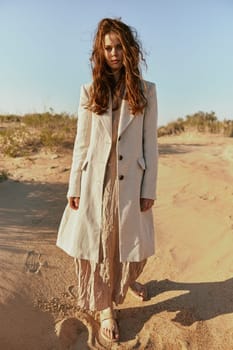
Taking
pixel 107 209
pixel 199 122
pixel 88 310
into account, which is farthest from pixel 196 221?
pixel 199 122

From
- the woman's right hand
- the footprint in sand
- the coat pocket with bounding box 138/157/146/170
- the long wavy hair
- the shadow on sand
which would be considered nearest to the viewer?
the long wavy hair

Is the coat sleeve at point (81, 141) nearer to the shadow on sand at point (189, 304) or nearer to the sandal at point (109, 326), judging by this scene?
the sandal at point (109, 326)

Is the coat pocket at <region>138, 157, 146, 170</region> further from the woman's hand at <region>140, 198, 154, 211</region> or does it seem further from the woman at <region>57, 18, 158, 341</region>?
the woman's hand at <region>140, 198, 154, 211</region>

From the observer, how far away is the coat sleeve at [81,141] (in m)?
2.69

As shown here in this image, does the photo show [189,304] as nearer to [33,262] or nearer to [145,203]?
[145,203]

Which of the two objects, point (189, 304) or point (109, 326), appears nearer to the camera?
point (109, 326)

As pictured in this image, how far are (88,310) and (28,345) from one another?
21.5 inches

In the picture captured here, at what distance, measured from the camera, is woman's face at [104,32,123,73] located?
100 inches

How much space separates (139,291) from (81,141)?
4.31 feet

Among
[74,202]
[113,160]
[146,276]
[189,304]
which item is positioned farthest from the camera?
[146,276]

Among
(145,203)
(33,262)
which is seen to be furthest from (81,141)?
(33,262)

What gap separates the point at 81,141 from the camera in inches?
107

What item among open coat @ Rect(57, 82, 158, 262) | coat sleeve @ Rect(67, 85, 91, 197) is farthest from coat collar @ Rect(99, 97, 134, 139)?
coat sleeve @ Rect(67, 85, 91, 197)

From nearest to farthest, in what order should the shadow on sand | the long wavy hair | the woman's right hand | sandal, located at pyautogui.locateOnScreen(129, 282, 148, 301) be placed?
the long wavy hair < the woman's right hand < the shadow on sand < sandal, located at pyautogui.locateOnScreen(129, 282, 148, 301)
